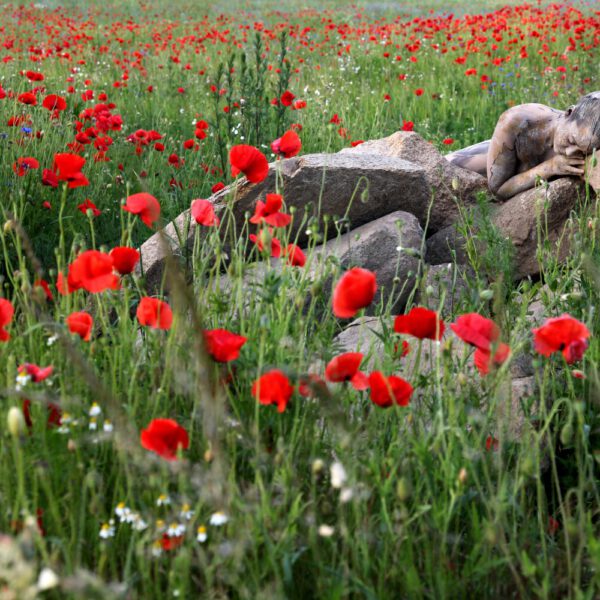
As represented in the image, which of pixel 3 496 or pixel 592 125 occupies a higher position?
pixel 592 125

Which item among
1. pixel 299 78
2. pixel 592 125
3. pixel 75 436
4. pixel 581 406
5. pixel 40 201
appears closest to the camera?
pixel 581 406

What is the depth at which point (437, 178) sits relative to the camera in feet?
13.0

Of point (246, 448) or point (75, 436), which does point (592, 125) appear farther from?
point (75, 436)

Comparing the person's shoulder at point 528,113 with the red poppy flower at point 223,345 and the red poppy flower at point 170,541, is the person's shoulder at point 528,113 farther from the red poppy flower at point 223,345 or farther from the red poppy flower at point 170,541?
the red poppy flower at point 170,541

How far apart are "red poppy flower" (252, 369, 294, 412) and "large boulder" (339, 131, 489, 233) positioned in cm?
246

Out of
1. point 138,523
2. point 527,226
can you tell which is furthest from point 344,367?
point 527,226

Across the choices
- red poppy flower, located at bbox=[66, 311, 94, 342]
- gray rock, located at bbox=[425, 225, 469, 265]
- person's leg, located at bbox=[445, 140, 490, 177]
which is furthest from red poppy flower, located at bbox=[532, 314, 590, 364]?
person's leg, located at bbox=[445, 140, 490, 177]

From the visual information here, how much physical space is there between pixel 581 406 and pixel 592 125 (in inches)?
103

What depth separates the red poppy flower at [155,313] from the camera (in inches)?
74.0

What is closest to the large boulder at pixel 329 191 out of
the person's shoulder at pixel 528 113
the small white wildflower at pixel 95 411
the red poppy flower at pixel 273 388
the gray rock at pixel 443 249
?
the gray rock at pixel 443 249

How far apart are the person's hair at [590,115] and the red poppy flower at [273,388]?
267cm

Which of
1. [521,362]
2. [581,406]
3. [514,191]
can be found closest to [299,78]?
[514,191]

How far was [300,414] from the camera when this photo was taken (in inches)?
82.6

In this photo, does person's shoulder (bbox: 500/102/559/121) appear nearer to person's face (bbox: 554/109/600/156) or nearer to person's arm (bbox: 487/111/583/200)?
person's arm (bbox: 487/111/583/200)
